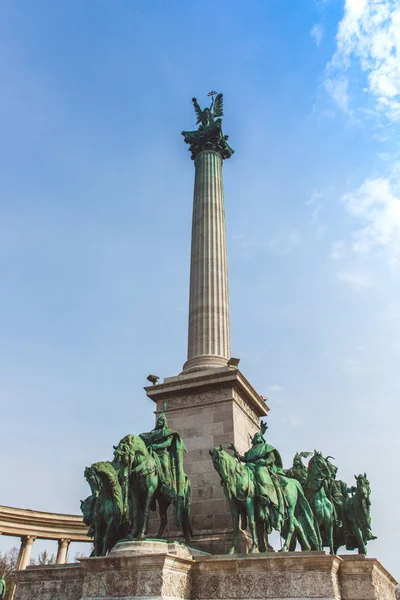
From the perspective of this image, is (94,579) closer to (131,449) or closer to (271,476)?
(131,449)

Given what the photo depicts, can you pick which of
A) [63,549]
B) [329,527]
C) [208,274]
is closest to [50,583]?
[329,527]

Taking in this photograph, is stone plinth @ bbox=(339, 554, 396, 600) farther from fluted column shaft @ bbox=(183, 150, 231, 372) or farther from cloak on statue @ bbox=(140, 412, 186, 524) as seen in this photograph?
fluted column shaft @ bbox=(183, 150, 231, 372)

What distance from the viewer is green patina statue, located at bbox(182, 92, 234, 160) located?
30188 mm

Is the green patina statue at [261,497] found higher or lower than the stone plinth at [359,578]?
higher

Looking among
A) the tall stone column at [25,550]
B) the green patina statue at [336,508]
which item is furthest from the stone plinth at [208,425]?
the tall stone column at [25,550]

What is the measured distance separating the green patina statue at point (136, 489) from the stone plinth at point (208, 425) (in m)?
1.08

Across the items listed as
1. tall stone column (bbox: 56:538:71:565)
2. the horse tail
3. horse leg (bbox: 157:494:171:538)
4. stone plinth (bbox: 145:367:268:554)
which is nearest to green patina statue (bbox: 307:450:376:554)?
the horse tail

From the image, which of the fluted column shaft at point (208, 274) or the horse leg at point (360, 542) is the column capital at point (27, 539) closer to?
the fluted column shaft at point (208, 274)

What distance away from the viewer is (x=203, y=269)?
2531 centimetres

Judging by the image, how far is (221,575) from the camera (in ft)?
46.9

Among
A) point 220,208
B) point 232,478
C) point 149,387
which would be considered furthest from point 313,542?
point 220,208

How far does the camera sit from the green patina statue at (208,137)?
3019cm

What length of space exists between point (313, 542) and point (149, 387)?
843cm

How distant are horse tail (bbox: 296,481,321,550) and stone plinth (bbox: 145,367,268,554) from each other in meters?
2.02
